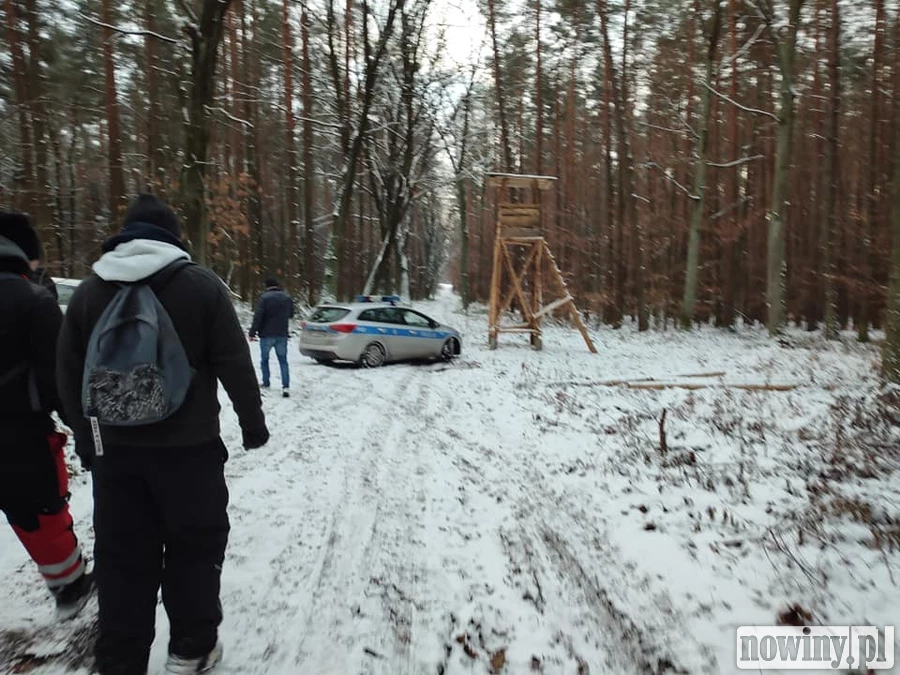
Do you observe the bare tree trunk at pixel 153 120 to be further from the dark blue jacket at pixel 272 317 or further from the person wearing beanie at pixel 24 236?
the person wearing beanie at pixel 24 236

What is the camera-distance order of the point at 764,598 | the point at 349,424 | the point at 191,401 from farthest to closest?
the point at 349,424, the point at 764,598, the point at 191,401

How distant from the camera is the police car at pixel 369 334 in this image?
46.8ft

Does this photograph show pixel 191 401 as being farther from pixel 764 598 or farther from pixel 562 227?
pixel 562 227

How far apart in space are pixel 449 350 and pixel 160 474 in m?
14.2

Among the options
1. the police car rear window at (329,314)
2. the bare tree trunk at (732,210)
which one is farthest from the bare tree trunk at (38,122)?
the bare tree trunk at (732,210)

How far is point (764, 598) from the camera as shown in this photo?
3.43 m

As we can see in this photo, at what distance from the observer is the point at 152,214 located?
281 cm

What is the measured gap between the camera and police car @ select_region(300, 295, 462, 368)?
14266 mm


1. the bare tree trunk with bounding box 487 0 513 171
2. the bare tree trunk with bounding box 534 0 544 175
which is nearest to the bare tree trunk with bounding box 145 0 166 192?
the bare tree trunk with bounding box 487 0 513 171

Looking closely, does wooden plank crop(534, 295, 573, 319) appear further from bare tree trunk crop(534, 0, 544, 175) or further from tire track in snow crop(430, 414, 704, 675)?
tire track in snow crop(430, 414, 704, 675)

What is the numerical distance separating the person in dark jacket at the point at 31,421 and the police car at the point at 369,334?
11.0m

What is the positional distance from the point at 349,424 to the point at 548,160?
83.7ft

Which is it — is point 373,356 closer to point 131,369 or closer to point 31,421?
point 31,421

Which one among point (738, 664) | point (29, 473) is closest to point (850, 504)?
point (738, 664)
